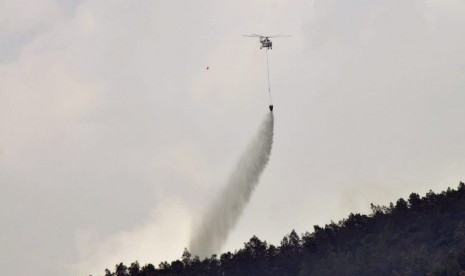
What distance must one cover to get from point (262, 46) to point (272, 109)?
14.4m

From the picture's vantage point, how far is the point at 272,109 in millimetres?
189125

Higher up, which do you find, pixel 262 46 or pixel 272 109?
pixel 262 46

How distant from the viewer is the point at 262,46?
198 meters
